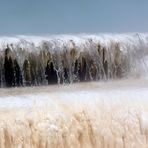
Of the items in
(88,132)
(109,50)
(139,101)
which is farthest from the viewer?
(109,50)

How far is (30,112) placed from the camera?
337 inches

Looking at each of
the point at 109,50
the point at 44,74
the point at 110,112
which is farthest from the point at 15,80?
the point at 110,112

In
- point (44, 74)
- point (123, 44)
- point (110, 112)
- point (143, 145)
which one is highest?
point (123, 44)

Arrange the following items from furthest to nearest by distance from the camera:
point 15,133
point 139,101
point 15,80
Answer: point 15,80 < point 139,101 < point 15,133

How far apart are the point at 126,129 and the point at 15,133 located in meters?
2.40

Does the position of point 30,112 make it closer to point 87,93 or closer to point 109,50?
point 87,93

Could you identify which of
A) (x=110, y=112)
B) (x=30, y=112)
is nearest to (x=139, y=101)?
(x=110, y=112)

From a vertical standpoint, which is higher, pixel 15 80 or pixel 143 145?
pixel 15 80

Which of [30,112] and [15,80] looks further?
[15,80]

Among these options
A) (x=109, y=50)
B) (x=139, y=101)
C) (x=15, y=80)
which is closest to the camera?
(x=139, y=101)

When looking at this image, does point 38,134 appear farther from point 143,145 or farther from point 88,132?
point 143,145

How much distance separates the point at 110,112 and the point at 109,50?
5270 millimetres

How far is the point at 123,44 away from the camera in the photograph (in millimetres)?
14617

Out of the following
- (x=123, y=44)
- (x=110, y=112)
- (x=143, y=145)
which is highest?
(x=123, y=44)
